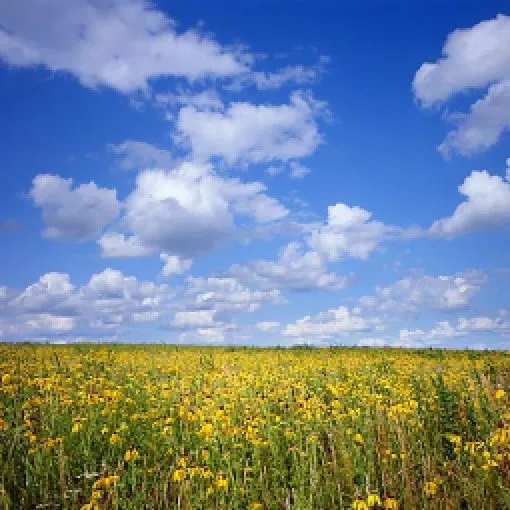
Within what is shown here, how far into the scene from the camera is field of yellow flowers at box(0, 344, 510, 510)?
5316mm

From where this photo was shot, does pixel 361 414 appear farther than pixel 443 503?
Yes

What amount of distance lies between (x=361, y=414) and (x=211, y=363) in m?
10.3

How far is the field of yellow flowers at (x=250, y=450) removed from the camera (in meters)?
5.32

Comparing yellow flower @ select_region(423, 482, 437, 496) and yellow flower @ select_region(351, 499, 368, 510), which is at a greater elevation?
yellow flower @ select_region(351, 499, 368, 510)

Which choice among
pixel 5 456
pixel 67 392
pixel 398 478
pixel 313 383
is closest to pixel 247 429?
pixel 398 478

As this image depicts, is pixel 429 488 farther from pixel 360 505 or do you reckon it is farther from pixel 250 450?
pixel 250 450

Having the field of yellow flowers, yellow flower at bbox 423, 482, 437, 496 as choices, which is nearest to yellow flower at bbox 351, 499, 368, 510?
the field of yellow flowers

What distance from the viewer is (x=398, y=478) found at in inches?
239

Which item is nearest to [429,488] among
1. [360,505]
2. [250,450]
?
[360,505]

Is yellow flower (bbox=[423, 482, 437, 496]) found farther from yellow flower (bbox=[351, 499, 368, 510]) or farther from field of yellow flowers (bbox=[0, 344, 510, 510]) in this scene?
yellow flower (bbox=[351, 499, 368, 510])

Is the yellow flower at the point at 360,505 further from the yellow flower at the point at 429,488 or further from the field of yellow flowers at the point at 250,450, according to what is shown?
the yellow flower at the point at 429,488

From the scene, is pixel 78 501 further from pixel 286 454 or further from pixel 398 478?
pixel 398 478

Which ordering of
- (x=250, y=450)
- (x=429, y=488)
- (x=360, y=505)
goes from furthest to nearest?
1. (x=250, y=450)
2. (x=429, y=488)
3. (x=360, y=505)

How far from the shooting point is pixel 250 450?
23.1ft
